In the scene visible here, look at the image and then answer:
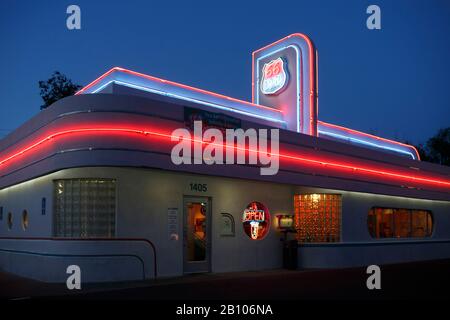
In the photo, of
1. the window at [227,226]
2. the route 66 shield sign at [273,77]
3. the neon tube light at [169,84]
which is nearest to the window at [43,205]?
the neon tube light at [169,84]

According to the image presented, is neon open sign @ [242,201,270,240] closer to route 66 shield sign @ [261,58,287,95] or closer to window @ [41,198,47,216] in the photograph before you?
route 66 shield sign @ [261,58,287,95]

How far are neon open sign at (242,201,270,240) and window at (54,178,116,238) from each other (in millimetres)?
5100

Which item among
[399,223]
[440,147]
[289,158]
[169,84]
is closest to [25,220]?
[169,84]

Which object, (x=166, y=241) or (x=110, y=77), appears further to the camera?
(x=110, y=77)

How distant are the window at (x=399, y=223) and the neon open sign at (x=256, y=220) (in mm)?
5241

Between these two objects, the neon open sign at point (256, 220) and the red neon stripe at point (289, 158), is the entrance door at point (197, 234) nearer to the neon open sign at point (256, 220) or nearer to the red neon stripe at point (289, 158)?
the neon open sign at point (256, 220)

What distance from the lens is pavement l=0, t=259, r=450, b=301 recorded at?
11969mm

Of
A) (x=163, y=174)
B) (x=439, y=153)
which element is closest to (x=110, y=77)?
(x=163, y=174)

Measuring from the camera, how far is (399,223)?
24.0 meters

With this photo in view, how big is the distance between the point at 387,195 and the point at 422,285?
8.42 meters

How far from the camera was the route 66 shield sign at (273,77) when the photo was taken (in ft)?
72.2

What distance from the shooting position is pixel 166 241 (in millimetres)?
15492

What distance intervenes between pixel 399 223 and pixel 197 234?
36.9 feet
